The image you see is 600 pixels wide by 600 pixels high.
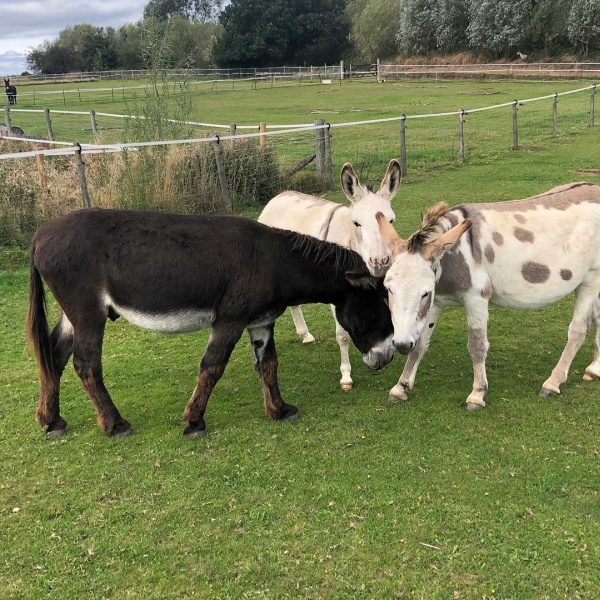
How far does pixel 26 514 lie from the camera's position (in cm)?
371

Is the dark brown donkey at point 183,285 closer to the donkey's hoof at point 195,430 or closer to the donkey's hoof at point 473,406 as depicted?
the donkey's hoof at point 195,430

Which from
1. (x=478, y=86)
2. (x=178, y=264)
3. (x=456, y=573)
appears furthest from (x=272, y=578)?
(x=478, y=86)

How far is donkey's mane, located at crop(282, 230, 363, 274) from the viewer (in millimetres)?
4645

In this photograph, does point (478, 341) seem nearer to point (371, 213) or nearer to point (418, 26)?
point (371, 213)

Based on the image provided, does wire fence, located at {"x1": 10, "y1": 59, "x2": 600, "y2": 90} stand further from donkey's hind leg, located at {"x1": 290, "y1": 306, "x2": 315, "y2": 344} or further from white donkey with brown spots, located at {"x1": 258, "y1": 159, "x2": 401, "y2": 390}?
donkey's hind leg, located at {"x1": 290, "y1": 306, "x2": 315, "y2": 344}

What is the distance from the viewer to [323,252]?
4.67m

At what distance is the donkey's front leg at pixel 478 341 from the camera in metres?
4.78

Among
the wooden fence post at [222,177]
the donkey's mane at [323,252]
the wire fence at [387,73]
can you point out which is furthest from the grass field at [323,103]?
the donkey's mane at [323,252]

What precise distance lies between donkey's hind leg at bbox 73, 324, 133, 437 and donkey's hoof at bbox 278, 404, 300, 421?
125cm

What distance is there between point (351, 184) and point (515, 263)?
5.60 ft

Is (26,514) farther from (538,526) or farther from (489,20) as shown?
(489,20)

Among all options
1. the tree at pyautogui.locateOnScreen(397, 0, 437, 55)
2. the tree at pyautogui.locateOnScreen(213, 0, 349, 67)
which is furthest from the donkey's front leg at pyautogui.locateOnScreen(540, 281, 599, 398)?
the tree at pyautogui.locateOnScreen(213, 0, 349, 67)

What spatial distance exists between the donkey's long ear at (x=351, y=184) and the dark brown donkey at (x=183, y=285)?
108 centimetres

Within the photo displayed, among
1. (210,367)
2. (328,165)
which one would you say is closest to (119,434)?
(210,367)
